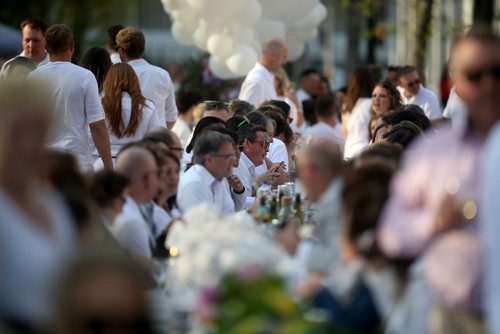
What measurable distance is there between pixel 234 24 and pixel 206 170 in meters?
7.54

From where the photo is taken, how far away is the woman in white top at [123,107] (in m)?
11.3

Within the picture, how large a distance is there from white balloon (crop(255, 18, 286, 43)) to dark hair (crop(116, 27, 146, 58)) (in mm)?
5033

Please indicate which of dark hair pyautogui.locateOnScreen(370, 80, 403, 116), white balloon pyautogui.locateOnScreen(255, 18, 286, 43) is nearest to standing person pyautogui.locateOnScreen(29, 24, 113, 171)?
dark hair pyautogui.locateOnScreen(370, 80, 403, 116)

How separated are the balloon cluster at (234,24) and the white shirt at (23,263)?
1102 centimetres

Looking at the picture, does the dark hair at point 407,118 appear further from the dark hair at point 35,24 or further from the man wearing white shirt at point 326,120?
the man wearing white shirt at point 326,120

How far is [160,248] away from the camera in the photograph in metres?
7.73

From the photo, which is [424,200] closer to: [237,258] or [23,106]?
[237,258]

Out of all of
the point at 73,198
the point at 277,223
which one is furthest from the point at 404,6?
the point at 73,198

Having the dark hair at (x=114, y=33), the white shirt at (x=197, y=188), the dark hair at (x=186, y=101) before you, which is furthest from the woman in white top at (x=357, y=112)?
the white shirt at (x=197, y=188)

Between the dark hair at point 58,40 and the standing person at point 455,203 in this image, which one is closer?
the standing person at point 455,203

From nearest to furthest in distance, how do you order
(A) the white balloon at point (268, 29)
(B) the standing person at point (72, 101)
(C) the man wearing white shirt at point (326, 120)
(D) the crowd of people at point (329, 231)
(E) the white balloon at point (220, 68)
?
(D) the crowd of people at point (329, 231) → (B) the standing person at point (72, 101) → (C) the man wearing white shirt at point (326, 120) → (E) the white balloon at point (220, 68) → (A) the white balloon at point (268, 29)

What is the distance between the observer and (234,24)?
53.2 ft

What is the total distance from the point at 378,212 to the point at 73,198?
1231 mm

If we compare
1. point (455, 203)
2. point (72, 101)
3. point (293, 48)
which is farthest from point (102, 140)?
point (293, 48)
